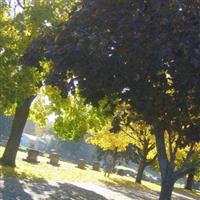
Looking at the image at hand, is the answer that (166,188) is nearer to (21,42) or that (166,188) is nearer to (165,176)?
(165,176)

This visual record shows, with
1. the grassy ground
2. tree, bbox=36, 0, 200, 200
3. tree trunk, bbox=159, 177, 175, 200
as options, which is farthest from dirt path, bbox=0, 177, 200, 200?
tree, bbox=36, 0, 200, 200

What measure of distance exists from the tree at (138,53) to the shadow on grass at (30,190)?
5.25 m

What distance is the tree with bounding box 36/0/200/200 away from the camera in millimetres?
10250

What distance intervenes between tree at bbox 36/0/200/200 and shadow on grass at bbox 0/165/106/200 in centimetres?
525

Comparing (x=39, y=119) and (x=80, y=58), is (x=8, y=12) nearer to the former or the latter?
(x=39, y=119)

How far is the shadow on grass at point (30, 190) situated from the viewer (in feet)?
52.3

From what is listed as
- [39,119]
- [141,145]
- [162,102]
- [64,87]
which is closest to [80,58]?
[64,87]

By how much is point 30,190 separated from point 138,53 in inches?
361

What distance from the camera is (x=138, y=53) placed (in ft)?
34.4

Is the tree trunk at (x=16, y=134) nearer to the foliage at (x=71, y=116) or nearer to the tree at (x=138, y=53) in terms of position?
the foliage at (x=71, y=116)

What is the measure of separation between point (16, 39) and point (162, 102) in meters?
10.2

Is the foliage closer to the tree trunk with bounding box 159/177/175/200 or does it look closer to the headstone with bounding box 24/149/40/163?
the headstone with bounding box 24/149/40/163

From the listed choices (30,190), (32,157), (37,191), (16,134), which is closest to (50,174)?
(16,134)

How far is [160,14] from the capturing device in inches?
414
